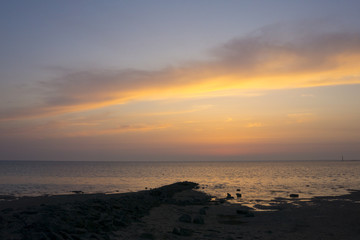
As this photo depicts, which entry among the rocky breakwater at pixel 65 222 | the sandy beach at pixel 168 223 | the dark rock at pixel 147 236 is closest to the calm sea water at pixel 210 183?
the sandy beach at pixel 168 223

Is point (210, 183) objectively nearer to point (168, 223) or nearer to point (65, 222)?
point (168, 223)

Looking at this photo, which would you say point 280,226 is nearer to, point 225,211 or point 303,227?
point 303,227

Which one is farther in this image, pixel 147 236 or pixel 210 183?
pixel 210 183

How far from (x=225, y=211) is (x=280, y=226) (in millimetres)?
7086

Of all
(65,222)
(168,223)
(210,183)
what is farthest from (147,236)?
(210,183)

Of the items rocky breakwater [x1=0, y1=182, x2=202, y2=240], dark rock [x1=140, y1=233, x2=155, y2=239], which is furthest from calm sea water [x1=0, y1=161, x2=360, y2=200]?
dark rock [x1=140, y1=233, x2=155, y2=239]

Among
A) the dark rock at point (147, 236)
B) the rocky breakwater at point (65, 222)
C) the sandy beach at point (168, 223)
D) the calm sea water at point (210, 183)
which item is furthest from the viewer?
the calm sea water at point (210, 183)

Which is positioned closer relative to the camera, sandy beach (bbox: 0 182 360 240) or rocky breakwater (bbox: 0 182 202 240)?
rocky breakwater (bbox: 0 182 202 240)

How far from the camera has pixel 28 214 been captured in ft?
48.6

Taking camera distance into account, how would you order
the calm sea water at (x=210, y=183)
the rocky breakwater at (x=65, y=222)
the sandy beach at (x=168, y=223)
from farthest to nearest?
the calm sea water at (x=210, y=183) < the sandy beach at (x=168, y=223) < the rocky breakwater at (x=65, y=222)

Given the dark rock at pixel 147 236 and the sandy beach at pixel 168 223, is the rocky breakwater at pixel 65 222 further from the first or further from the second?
the dark rock at pixel 147 236

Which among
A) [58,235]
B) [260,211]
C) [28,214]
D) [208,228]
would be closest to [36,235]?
[58,235]

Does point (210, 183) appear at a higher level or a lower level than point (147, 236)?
lower

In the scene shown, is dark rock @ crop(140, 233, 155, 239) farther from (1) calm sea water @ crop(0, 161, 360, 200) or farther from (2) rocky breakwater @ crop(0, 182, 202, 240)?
(1) calm sea water @ crop(0, 161, 360, 200)
